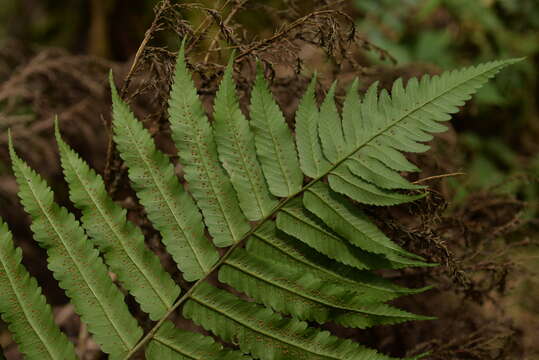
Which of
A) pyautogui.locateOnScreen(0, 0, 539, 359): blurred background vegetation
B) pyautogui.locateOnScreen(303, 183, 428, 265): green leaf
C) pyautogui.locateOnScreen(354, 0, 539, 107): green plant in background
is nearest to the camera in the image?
pyautogui.locateOnScreen(303, 183, 428, 265): green leaf

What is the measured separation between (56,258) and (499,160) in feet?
9.58

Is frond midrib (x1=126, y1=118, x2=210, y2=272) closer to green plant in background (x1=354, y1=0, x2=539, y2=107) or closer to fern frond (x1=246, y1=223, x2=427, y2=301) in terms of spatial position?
fern frond (x1=246, y1=223, x2=427, y2=301)

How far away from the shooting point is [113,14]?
379 centimetres

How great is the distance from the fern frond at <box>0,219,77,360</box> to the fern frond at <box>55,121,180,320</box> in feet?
0.71

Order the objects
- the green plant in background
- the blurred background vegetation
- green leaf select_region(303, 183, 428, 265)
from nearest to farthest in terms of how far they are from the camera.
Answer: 1. green leaf select_region(303, 183, 428, 265)
2. the blurred background vegetation
3. the green plant in background

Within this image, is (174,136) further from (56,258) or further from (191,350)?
(191,350)

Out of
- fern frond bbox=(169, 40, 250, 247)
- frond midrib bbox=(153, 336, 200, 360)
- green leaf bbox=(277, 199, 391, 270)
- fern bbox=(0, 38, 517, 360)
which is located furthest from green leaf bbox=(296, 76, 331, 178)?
frond midrib bbox=(153, 336, 200, 360)

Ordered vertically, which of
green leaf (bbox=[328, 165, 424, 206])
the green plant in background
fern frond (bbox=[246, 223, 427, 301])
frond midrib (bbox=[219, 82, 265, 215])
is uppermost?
the green plant in background

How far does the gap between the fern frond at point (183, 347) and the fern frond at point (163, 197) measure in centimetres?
16

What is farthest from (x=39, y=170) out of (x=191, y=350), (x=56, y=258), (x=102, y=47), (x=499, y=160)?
(x=499, y=160)

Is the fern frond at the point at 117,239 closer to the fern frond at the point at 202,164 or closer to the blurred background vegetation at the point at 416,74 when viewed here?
the fern frond at the point at 202,164

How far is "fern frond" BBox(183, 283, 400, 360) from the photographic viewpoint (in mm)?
1289

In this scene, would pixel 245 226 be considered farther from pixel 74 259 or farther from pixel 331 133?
pixel 74 259

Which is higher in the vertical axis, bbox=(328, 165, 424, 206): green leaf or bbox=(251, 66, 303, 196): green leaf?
bbox=(251, 66, 303, 196): green leaf
